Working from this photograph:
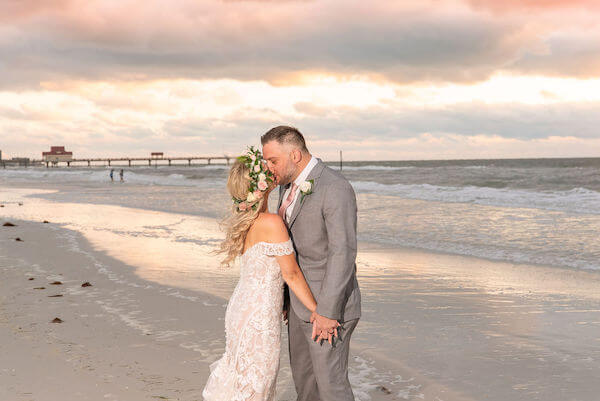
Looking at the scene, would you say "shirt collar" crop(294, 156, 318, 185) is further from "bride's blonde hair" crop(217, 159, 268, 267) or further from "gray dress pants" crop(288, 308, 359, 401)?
"gray dress pants" crop(288, 308, 359, 401)

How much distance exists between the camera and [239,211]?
128 inches

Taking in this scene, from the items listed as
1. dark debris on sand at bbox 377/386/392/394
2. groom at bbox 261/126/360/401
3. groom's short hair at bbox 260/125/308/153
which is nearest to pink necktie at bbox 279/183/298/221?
groom at bbox 261/126/360/401

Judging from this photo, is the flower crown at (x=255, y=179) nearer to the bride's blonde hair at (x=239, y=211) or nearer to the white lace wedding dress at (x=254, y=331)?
the bride's blonde hair at (x=239, y=211)

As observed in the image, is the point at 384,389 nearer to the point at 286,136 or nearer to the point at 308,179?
the point at 308,179

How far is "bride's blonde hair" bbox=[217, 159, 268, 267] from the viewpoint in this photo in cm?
319

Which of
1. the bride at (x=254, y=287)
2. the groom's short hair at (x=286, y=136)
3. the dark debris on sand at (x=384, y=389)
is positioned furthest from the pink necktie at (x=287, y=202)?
the dark debris on sand at (x=384, y=389)

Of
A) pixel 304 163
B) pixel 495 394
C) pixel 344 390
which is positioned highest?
pixel 304 163

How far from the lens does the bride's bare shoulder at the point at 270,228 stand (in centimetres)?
317

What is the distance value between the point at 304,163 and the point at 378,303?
4314 millimetres

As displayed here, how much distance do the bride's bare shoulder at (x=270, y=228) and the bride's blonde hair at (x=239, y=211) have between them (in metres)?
0.04

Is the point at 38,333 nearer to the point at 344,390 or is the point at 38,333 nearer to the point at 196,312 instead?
the point at 196,312

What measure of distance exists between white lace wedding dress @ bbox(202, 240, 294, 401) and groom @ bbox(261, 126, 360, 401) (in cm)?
16

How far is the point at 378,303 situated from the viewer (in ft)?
23.5

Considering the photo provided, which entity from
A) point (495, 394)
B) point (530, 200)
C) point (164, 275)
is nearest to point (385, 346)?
point (495, 394)
